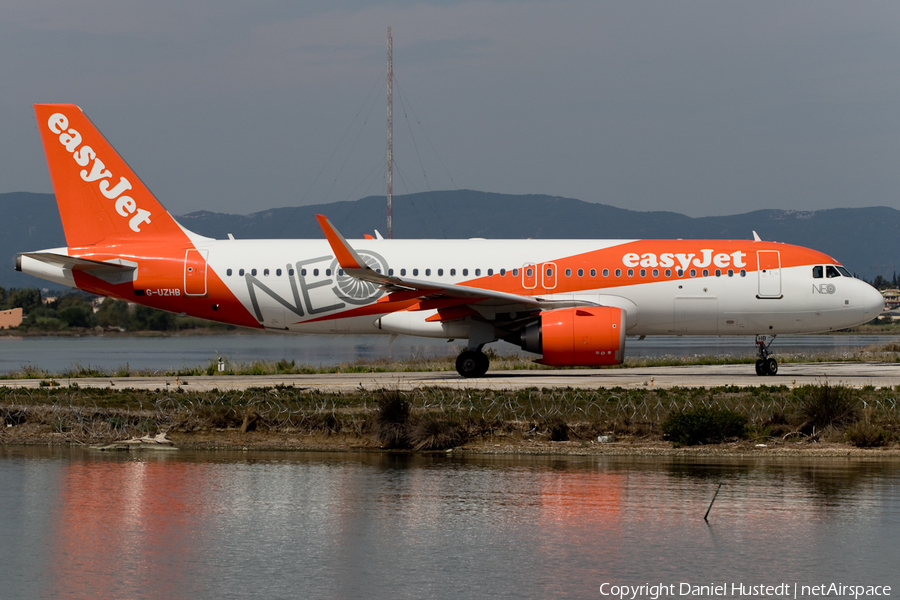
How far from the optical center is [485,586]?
32.1ft

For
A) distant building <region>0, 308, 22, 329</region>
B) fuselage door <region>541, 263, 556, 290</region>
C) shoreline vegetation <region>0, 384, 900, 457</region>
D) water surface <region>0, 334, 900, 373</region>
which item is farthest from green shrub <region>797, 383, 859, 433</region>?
distant building <region>0, 308, 22, 329</region>

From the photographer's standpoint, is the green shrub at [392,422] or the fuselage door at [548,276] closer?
the green shrub at [392,422]

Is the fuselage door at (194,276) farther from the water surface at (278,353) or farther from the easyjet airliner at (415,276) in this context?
the water surface at (278,353)

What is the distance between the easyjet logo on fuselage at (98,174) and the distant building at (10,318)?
5213cm

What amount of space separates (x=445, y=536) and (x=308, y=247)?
17.7 m

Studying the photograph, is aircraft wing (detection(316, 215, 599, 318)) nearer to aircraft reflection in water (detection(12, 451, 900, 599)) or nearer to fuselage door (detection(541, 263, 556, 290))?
fuselage door (detection(541, 263, 556, 290))

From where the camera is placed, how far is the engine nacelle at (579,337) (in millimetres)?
25156

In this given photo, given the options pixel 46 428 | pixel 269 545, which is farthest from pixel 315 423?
pixel 269 545

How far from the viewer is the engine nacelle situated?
25.2m

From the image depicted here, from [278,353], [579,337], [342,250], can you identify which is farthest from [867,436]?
[278,353]

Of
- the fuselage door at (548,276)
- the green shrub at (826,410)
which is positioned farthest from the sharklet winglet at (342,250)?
the green shrub at (826,410)

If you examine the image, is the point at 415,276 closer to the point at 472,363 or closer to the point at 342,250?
the point at 472,363

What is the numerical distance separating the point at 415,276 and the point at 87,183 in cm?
972

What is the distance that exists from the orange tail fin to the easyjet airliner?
29 millimetres
